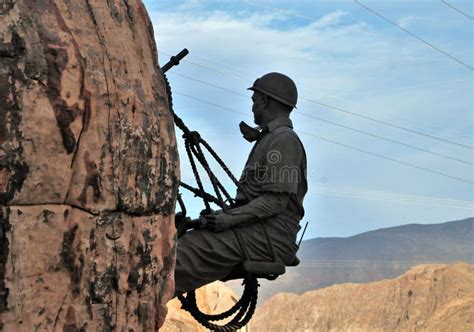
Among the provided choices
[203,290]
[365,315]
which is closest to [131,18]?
[203,290]

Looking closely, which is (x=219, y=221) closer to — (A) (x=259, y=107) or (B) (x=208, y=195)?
(B) (x=208, y=195)

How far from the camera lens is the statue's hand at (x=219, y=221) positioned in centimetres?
1080

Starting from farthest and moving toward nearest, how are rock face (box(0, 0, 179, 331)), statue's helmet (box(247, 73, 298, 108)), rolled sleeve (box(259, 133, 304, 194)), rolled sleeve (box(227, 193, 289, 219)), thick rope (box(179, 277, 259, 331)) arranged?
statue's helmet (box(247, 73, 298, 108)) → thick rope (box(179, 277, 259, 331)) → rolled sleeve (box(259, 133, 304, 194)) → rolled sleeve (box(227, 193, 289, 219)) → rock face (box(0, 0, 179, 331))

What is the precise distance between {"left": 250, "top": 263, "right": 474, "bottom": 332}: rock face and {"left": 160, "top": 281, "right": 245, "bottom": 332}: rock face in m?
19.6

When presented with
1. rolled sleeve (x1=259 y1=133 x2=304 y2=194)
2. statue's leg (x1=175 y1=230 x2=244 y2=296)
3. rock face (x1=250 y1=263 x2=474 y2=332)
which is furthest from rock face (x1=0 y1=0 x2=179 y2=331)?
rock face (x1=250 y1=263 x2=474 y2=332)

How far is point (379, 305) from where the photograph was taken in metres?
47.8

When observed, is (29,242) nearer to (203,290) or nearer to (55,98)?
(55,98)

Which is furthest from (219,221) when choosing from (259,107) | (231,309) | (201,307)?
(201,307)

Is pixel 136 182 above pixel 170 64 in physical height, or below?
below

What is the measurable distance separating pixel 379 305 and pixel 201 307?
24.3 metres

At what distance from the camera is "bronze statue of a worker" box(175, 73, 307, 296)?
35.5 ft

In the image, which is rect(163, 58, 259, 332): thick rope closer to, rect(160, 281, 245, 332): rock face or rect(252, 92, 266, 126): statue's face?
rect(252, 92, 266, 126): statue's face

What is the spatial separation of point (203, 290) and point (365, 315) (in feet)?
76.1

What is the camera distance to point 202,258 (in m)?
10.8
